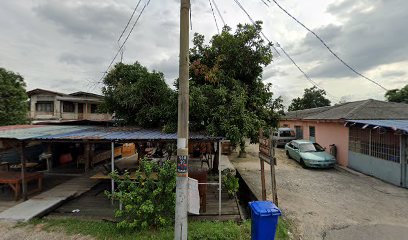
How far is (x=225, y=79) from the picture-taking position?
30.7ft

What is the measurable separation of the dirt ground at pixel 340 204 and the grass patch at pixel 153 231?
1.07 meters

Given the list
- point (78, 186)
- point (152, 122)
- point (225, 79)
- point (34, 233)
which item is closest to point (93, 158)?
point (78, 186)


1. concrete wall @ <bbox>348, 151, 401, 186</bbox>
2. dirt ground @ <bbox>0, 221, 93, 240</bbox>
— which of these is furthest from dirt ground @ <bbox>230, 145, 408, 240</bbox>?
dirt ground @ <bbox>0, 221, 93, 240</bbox>

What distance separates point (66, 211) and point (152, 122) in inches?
168

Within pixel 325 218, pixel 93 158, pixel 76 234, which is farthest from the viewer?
pixel 93 158

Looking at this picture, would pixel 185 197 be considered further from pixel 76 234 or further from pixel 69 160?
pixel 69 160

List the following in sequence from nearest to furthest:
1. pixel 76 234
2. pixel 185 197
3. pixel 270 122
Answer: pixel 185 197 → pixel 76 234 → pixel 270 122

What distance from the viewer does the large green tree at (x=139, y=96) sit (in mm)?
9395

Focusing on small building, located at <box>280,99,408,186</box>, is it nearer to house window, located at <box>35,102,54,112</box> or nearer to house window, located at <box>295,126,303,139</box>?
house window, located at <box>295,126,303,139</box>

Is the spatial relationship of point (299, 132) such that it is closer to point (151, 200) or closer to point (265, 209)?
point (265, 209)

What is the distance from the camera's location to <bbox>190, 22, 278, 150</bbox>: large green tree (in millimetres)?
8109

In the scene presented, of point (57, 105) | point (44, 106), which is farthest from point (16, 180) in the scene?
point (44, 106)

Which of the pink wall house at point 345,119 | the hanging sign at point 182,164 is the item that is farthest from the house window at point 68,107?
the hanging sign at point 182,164

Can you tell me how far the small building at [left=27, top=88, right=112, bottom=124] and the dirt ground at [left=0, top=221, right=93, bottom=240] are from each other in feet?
73.6
